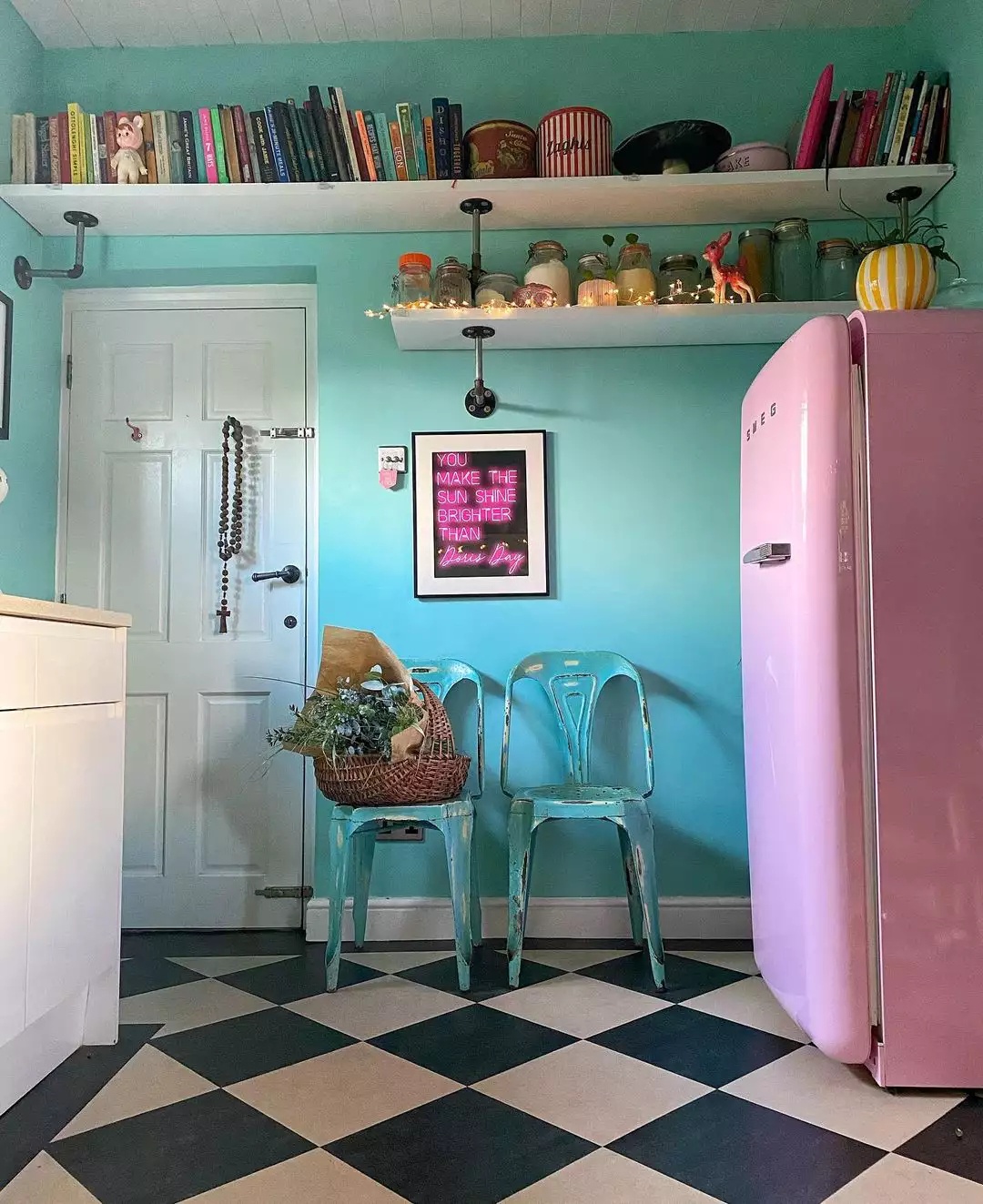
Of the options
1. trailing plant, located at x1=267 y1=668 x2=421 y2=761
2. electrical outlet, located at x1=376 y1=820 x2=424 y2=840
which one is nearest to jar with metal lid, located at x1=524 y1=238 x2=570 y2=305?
trailing plant, located at x1=267 y1=668 x2=421 y2=761

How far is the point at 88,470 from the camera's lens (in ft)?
9.67

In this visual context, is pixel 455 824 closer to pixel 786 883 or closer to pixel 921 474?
pixel 786 883

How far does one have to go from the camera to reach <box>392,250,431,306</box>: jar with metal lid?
263 centimetres

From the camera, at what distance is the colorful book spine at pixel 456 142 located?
2.61 m

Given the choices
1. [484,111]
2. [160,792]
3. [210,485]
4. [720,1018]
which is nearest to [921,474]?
[720,1018]

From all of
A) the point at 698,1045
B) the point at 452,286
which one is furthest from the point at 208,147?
the point at 698,1045

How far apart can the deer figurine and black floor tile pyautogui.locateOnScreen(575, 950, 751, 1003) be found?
1814 millimetres

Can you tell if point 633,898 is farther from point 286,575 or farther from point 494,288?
point 494,288

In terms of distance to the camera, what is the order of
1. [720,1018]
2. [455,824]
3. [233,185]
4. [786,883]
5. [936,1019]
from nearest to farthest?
[936,1019] < [786,883] < [720,1018] < [455,824] < [233,185]

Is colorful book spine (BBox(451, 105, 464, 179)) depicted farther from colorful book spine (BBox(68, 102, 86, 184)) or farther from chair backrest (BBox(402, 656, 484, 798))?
chair backrest (BBox(402, 656, 484, 798))

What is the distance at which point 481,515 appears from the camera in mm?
2805

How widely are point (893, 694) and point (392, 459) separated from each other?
1648mm

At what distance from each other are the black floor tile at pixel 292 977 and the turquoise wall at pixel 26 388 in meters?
1.26

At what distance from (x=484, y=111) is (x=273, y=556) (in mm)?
1531
